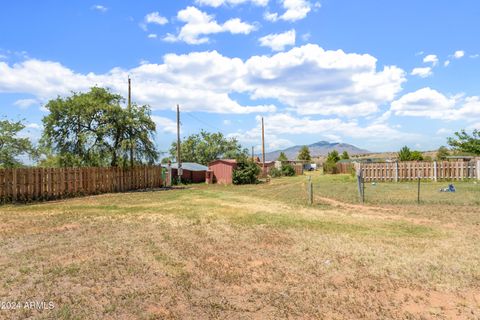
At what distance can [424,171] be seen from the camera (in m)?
29.4

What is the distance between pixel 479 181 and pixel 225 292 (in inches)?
1084

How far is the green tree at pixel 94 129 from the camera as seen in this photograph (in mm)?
23859

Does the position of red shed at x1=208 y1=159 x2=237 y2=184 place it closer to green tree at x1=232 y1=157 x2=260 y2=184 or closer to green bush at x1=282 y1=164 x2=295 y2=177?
green tree at x1=232 y1=157 x2=260 y2=184

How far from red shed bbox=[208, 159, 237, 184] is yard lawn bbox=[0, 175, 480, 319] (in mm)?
22513

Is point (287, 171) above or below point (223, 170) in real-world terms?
below

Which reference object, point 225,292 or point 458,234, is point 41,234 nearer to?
point 225,292

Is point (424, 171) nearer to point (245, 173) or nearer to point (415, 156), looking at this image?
point (245, 173)

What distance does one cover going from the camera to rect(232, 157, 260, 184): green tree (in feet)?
108

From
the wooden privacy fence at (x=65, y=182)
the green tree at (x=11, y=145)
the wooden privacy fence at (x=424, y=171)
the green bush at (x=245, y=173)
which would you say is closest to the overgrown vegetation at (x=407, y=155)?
the wooden privacy fence at (x=424, y=171)

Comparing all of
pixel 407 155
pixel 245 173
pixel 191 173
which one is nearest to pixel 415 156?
pixel 407 155

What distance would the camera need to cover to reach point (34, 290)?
5035mm

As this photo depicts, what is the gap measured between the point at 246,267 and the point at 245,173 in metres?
26.9

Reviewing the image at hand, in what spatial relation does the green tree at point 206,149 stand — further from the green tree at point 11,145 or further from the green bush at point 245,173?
the green tree at point 11,145

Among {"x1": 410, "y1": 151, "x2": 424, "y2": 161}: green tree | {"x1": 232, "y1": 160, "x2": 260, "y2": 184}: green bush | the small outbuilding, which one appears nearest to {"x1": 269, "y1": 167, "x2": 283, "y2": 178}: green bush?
the small outbuilding
